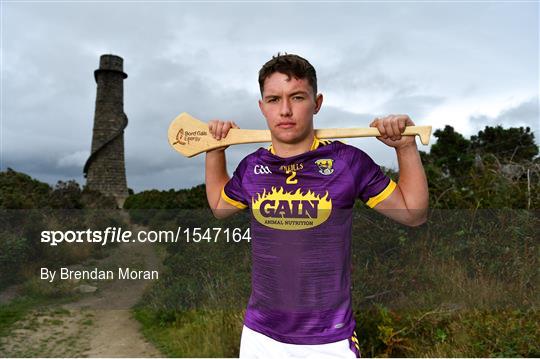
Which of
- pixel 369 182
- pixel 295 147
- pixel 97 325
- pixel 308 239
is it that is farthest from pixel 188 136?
pixel 97 325

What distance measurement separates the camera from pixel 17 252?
782 centimetres

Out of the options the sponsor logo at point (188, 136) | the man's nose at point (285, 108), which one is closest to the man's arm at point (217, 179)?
the sponsor logo at point (188, 136)

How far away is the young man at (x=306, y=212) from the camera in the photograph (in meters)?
2.29

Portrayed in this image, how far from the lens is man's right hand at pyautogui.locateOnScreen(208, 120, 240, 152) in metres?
2.63

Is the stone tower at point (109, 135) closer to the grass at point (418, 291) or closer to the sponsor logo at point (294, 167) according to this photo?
the grass at point (418, 291)

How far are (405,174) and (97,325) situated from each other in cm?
611

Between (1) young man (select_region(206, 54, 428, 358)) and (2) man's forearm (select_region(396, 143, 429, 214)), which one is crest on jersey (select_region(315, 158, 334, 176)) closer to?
(1) young man (select_region(206, 54, 428, 358))

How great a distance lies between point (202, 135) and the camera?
2711 millimetres

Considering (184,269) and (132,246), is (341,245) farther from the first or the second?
(132,246)

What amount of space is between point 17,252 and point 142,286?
2.25 meters

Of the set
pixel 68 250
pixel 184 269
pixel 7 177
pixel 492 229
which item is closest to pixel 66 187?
pixel 7 177

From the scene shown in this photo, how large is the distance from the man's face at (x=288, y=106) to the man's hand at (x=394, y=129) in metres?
0.35

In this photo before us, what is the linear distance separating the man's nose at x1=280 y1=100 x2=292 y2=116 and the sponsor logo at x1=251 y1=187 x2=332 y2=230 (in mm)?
366

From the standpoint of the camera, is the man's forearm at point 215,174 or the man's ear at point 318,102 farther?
the man's forearm at point 215,174
